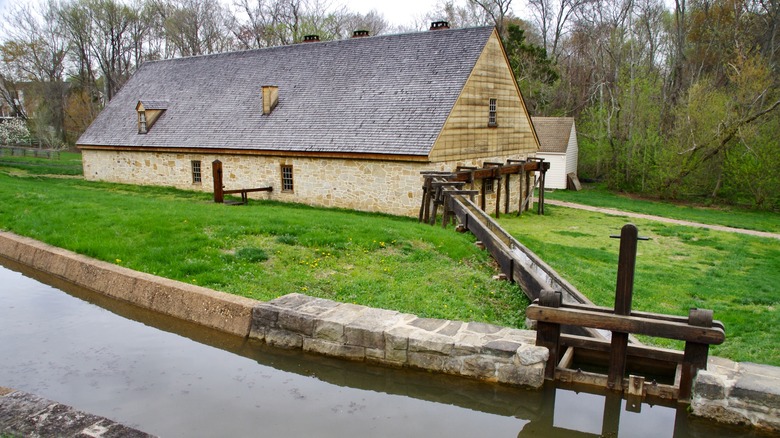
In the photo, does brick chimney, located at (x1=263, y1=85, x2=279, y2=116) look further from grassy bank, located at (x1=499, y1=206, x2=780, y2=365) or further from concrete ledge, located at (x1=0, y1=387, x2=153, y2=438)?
concrete ledge, located at (x1=0, y1=387, x2=153, y2=438)

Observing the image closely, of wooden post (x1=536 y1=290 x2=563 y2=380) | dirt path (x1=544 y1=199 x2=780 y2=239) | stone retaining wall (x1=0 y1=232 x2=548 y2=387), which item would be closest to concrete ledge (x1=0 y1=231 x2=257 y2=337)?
stone retaining wall (x1=0 y1=232 x2=548 y2=387)

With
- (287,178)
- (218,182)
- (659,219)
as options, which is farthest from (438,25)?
(659,219)

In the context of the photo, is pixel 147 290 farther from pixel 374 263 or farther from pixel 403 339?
pixel 403 339

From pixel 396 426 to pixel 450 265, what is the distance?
16.2ft

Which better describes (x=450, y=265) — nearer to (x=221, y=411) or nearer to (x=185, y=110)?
(x=221, y=411)

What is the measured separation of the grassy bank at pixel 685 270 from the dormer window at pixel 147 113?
15.7 m

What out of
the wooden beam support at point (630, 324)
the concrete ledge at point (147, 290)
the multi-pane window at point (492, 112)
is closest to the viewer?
the wooden beam support at point (630, 324)

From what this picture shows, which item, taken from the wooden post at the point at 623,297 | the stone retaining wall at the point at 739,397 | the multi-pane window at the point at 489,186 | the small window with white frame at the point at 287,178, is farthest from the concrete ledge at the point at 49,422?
the multi-pane window at the point at 489,186

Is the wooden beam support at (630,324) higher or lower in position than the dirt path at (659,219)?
higher

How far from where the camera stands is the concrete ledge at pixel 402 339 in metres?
5.94

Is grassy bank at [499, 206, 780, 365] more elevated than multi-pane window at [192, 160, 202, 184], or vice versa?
multi-pane window at [192, 160, 202, 184]

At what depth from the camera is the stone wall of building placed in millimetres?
17875

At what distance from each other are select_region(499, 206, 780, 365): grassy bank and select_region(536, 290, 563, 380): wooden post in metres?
2.43

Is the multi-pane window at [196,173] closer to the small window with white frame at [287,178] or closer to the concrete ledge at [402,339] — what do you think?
the small window with white frame at [287,178]
